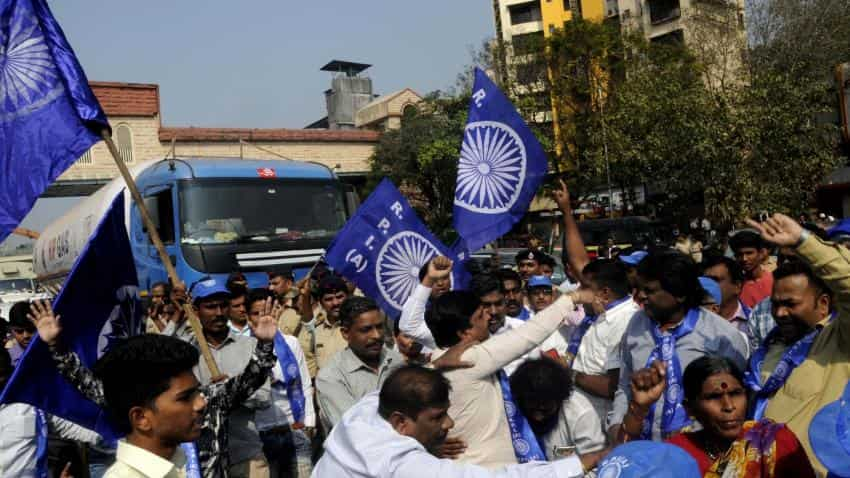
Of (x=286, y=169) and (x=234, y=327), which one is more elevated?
(x=286, y=169)

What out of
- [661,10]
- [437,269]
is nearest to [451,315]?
[437,269]

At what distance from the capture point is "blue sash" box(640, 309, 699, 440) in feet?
10.5

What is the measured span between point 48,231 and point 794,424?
56.9 ft

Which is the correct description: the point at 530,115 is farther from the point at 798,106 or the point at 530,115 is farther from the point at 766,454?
the point at 766,454

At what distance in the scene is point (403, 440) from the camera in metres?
2.24

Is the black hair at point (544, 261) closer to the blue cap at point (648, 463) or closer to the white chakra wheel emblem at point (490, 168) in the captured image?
the white chakra wheel emblem at point (490, 168)

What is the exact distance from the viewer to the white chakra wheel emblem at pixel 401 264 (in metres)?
5.90

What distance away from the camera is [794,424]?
279 centimetres

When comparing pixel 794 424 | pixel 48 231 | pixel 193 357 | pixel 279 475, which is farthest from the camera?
pixel 48 231

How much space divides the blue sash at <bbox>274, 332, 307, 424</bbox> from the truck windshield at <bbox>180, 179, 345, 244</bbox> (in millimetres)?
6184

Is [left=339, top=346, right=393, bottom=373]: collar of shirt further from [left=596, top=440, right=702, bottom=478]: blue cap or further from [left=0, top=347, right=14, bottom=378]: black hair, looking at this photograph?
[left=596, top=440, right=702, bottom=478]: blue cap

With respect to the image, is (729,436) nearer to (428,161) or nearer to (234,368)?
(234,368)

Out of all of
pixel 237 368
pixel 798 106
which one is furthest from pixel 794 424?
pixel 798 106

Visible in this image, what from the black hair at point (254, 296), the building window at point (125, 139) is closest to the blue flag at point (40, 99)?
the black hair at point (254, 296)
